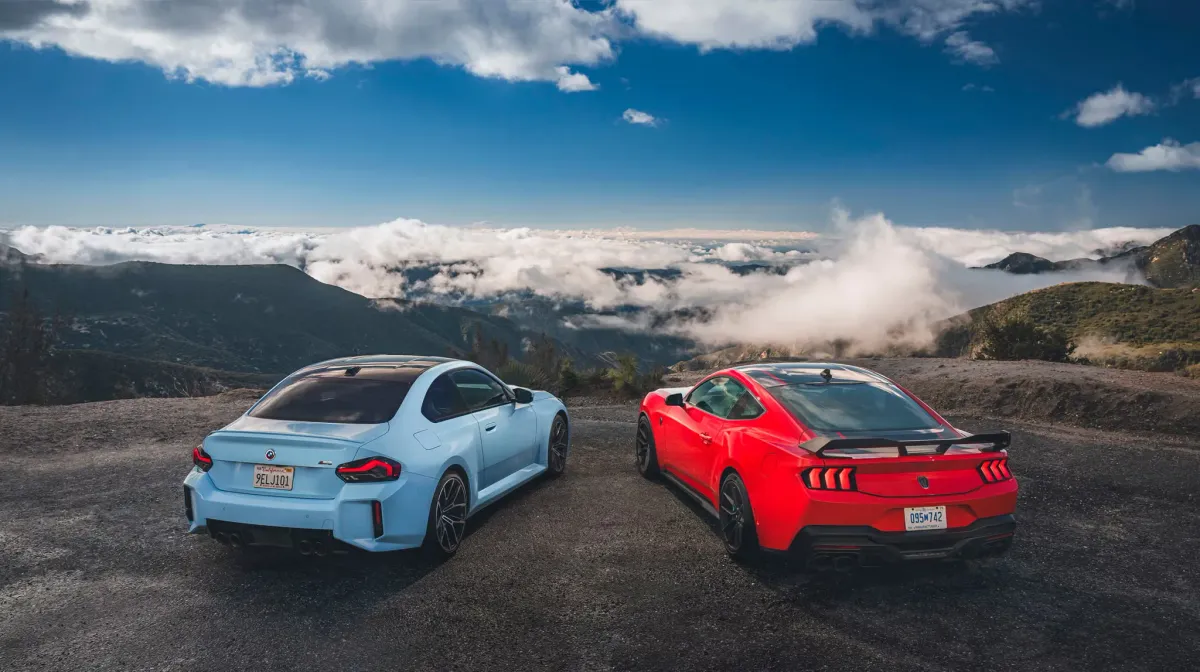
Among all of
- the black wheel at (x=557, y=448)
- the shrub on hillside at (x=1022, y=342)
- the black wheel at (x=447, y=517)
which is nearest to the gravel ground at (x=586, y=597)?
the black wheel at (x=447, y=517)

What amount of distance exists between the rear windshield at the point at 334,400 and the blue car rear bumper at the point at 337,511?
602 millimetres

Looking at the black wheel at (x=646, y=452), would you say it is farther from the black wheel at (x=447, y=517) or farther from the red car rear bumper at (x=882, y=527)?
the red car rear bumper at (x=882, y=527)

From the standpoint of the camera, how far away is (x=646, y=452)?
7988mm

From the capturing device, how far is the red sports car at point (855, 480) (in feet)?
14.8

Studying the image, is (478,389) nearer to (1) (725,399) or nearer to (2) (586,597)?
(1) (725,399)

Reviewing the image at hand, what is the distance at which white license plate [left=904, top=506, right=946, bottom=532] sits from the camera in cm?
452

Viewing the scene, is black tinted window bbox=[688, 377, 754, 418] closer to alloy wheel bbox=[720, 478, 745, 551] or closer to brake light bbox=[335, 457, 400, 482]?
alloy wheel bbox=[720, 478, 745, 551]

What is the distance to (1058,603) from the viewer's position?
184 inches

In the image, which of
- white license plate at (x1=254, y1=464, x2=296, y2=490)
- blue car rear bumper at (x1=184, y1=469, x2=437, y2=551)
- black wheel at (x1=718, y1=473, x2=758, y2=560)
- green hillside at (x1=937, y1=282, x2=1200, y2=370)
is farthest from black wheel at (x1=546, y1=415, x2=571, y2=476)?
green hillside at (x1=937, y1=282, x2=1200, y2=370)

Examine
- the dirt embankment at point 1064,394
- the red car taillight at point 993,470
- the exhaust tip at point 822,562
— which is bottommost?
the dirt embankment at point 1064,394

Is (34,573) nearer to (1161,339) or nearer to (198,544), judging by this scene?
(198,544)

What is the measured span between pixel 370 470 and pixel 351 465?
131 mm

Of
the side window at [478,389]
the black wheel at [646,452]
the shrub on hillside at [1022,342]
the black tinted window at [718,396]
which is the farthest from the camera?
the shrub on hillside at [1022,342]

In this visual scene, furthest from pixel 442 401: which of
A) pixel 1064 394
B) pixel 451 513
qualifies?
pixel 1064 394
